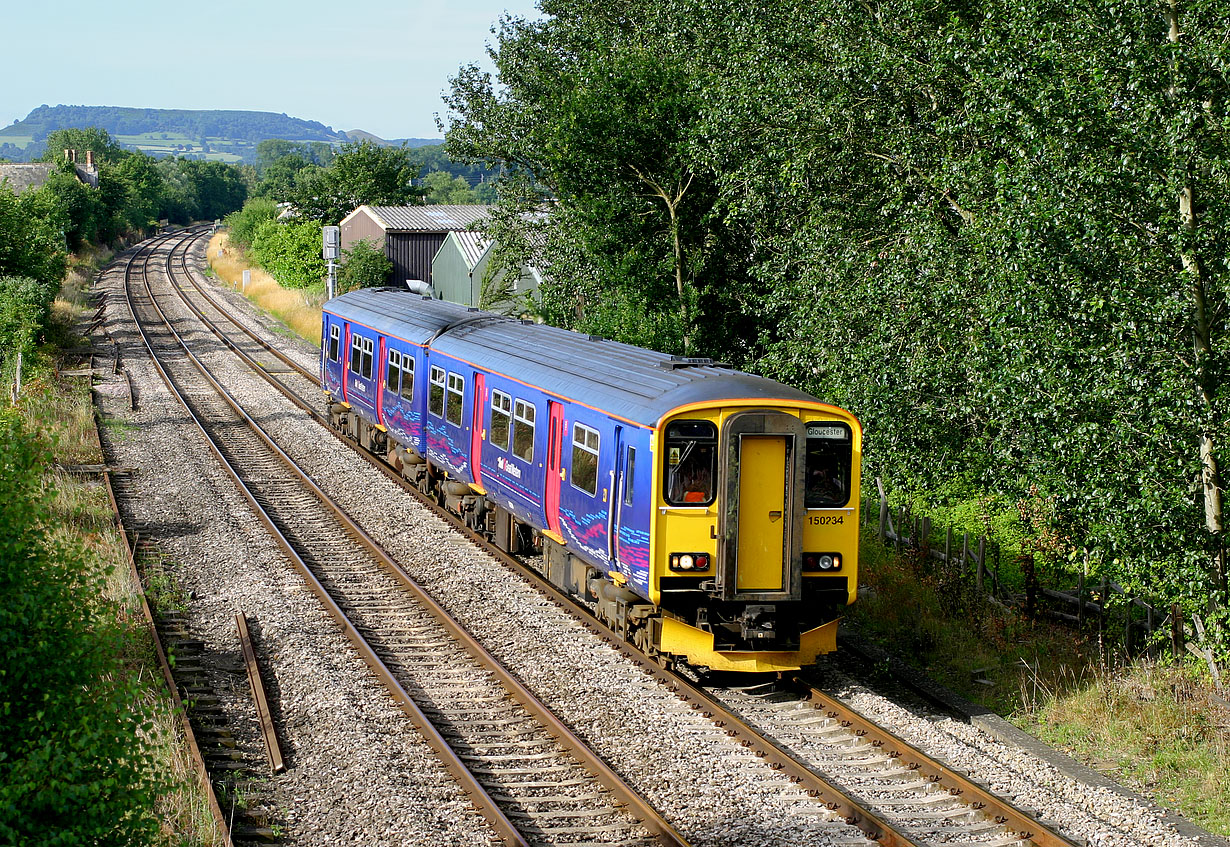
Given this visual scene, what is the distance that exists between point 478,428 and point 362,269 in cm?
2866

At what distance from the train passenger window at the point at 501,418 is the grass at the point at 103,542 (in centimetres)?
460

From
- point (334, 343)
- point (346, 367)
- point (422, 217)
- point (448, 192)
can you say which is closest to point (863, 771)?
point (346, 367)

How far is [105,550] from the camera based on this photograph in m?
14.4

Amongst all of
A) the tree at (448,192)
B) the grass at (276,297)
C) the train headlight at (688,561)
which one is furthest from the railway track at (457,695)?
the tree at (448,192)

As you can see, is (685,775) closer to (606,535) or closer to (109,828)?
(606,535)

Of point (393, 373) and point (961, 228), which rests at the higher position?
point (961, 228)

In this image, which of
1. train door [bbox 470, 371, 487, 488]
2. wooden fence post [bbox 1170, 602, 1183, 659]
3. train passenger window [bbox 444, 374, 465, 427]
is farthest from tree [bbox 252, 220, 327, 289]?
wooden fence post [bbox 1170, 602, 1183, 659]

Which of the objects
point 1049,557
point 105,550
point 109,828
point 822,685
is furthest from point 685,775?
point 105,550

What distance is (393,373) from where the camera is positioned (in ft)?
62.6

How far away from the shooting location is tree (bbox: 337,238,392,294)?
138ft

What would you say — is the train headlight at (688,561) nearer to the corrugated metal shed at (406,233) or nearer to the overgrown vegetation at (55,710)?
the overgrown vegetation at (55,710)

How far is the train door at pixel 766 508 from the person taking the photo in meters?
10.4

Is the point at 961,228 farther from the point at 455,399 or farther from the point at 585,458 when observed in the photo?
the point at 455,399

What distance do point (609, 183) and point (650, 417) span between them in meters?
12.3
